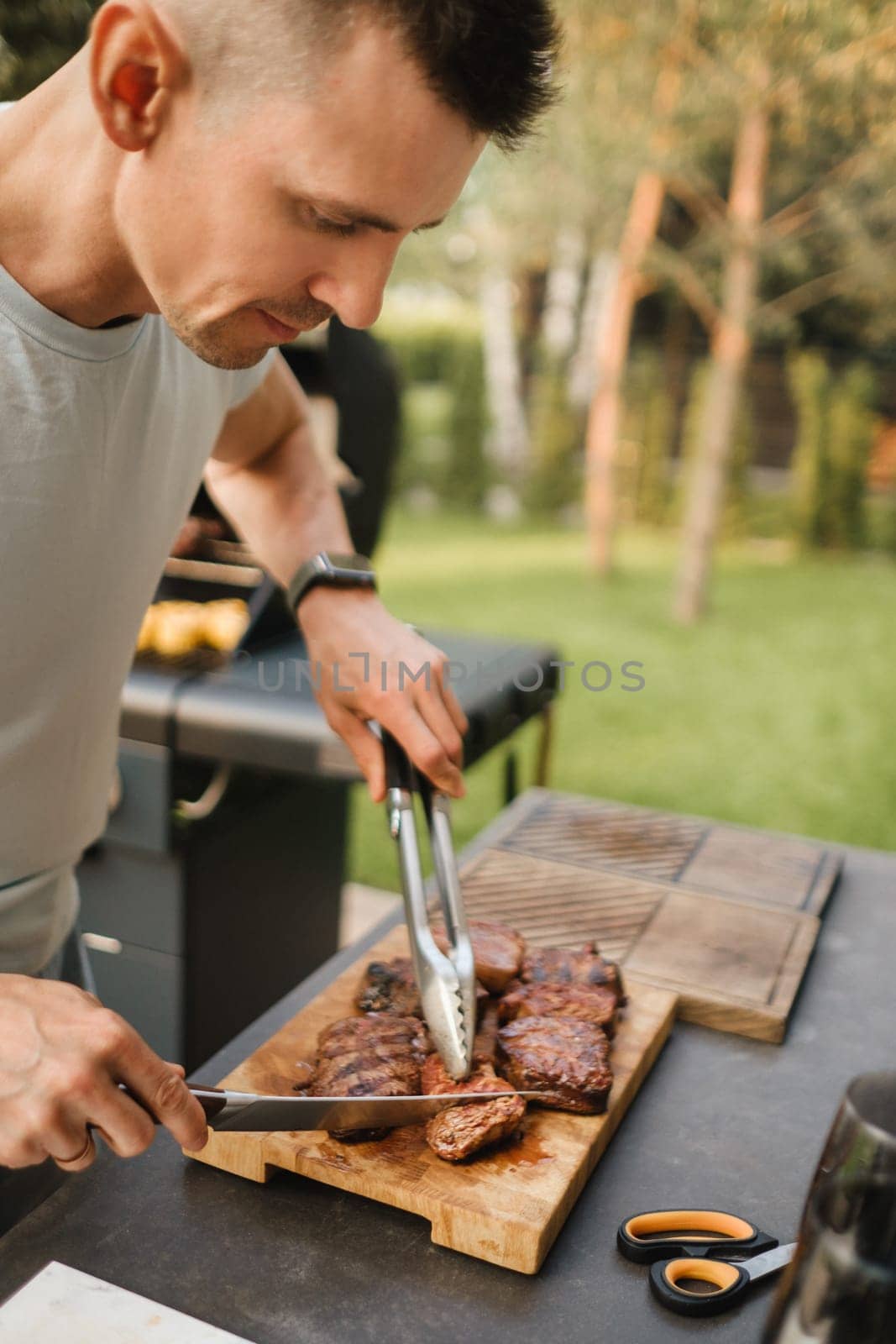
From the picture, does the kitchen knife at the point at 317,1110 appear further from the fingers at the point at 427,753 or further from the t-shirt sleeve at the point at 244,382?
the t-shirt sleeve at the point at 244,382

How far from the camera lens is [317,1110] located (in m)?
1.10

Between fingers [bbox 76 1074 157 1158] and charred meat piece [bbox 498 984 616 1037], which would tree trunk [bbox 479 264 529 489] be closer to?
charred meat piece [bbox 498 984 616 1037]

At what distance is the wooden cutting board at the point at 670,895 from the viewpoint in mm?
1591

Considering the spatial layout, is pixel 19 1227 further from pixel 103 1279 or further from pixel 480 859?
pixel 480 859

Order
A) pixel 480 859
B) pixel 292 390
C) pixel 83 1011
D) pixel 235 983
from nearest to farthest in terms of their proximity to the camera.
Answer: pixel 83 1011 < pixel 292 390 < pixel 480 859 < pixel 235 983

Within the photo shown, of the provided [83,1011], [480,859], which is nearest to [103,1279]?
[83,1011]

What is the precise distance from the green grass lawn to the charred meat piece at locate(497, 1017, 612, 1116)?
3.19 meters

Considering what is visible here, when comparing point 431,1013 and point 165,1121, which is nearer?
point 165,1121

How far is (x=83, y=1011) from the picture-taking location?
0.95 m

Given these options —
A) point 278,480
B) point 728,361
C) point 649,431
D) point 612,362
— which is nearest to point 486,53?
point 278,480

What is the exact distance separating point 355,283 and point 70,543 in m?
0.45

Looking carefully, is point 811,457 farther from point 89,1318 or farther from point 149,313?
point 89,1318

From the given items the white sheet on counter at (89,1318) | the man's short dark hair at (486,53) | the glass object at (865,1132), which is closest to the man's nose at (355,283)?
the man's short dark hair at (486,53)

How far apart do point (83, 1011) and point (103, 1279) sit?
0.27 meters
